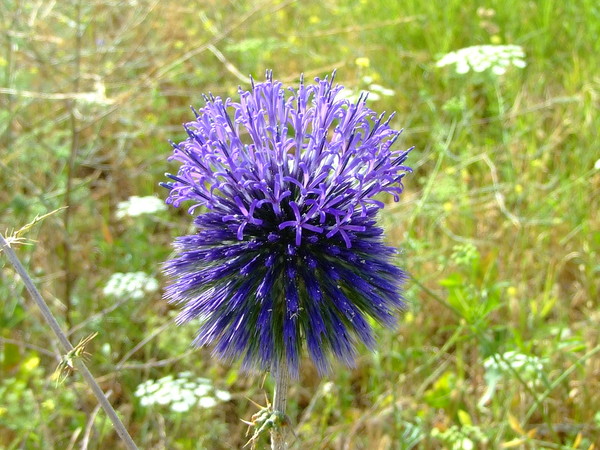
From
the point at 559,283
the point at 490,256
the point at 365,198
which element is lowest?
the point at 559,283

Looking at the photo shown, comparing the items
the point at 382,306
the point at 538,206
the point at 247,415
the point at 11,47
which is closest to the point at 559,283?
the point at 538,206

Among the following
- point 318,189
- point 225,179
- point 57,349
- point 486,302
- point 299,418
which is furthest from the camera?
point 299,418

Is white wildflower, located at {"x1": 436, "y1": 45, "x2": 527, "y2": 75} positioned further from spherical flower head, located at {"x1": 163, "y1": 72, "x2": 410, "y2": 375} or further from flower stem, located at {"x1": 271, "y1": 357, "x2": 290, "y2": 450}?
flower stem, located at {"x1": 271, "y1": 357, "x2": 290, "y2": 450}

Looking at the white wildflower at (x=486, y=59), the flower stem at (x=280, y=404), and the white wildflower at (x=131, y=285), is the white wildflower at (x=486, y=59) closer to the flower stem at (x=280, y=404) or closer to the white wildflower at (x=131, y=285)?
the flower stem at (x=280, y=404)

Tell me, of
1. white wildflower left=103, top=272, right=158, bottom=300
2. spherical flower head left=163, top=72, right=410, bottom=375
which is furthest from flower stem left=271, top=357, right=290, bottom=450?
white wildflower left=103, top=272, right=158, bottom=300

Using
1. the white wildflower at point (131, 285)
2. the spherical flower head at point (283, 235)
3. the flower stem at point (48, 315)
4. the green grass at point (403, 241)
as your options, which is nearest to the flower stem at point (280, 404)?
the spherical flower head at point (283, 235)

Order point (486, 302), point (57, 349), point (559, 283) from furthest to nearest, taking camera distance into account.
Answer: point (559, 283)
point (57, 349)
point (486, 302)

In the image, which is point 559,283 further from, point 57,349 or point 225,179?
point 57,349
